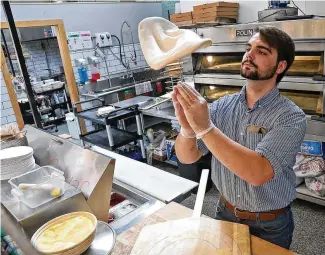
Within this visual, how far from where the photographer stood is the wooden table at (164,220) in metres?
1.00

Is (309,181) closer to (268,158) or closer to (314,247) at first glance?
(314,247)

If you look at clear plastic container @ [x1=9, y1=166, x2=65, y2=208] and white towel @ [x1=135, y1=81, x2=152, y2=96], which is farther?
white towel @ [x1=135, y1=81, x2=152, y2=96]

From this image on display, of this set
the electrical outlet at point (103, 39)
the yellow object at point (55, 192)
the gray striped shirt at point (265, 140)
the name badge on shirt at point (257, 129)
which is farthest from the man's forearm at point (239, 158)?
the electrical outlet at point (103, 39)

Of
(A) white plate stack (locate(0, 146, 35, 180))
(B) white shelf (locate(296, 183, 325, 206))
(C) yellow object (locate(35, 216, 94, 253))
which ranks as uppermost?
(A) white plate stack (locate(0, 146, 35, 180))

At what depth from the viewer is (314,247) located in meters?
→ 2.33

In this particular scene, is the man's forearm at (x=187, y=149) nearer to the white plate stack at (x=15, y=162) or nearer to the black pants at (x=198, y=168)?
the white plate stack at (x=15, y=162)

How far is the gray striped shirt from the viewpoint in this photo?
→ 45.9 inches

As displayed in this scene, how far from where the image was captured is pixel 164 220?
1237 millimetres

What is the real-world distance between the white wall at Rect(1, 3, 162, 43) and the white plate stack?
3.78 meters

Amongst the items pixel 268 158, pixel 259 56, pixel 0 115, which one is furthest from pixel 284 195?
pixel 0 115

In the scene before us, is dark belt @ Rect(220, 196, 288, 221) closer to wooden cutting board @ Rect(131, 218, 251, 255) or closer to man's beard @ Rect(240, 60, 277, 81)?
wooden cutting board @ Rect(131, 218, 251, 255)

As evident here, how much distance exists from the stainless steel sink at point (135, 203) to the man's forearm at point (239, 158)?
17.5 inches

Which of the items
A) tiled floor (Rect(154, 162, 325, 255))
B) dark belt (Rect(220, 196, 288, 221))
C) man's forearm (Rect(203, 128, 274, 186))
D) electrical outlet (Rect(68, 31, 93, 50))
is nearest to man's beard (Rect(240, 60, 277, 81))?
man's forearm (Rect(203, 128, 274, 186))

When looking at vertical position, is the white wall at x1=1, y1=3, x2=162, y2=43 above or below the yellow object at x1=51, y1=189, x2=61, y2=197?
above
